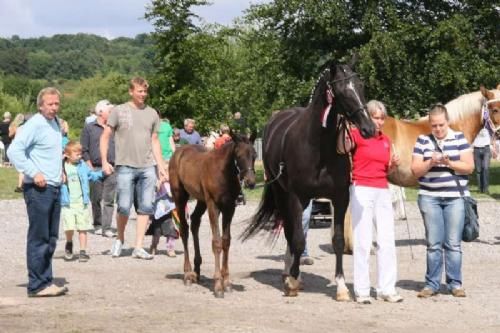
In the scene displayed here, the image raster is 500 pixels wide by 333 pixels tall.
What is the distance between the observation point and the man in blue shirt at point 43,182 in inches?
330

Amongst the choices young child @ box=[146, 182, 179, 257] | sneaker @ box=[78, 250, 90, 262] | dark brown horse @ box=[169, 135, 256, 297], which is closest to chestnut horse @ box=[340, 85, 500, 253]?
young child @ box=[146, 182, 179, 257]

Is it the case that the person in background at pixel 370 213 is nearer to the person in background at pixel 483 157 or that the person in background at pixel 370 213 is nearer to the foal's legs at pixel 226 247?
the foal's legs at pixel 226 247

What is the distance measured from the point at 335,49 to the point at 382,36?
305cm

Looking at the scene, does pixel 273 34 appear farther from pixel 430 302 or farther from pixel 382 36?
pixel 430 302

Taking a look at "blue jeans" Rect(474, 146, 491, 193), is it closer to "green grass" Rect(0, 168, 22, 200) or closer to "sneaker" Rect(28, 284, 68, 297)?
"green grass" Rect(0, 168, 22, 200)

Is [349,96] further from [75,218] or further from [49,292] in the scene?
[75,218]

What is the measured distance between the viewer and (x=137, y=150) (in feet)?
36.3

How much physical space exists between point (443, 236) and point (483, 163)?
42.6 feet

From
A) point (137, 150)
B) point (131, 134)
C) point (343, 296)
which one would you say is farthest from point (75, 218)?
point (343, 296)

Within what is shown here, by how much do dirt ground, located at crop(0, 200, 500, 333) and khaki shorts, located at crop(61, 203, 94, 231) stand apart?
0.44 metres

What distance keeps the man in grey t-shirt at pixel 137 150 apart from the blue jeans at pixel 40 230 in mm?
2508

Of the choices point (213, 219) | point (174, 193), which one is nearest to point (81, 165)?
point (174, 193)

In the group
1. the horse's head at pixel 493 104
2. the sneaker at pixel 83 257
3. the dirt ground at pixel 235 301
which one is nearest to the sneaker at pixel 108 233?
the dirt ground at pixel 235 301

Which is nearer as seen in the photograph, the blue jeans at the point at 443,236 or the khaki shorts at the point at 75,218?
the blue jeans at the point at 443,236
